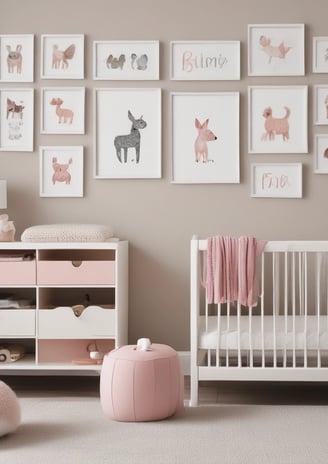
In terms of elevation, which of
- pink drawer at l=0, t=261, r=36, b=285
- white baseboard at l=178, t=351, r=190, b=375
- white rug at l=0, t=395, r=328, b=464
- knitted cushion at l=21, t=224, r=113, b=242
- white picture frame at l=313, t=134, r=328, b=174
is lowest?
white rug at l=0, t=395, r=328, b=464

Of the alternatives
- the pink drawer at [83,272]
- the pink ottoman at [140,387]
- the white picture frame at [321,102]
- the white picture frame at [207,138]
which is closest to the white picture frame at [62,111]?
the white picture frame at [207,138]

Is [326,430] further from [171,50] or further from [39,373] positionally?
[171,50]

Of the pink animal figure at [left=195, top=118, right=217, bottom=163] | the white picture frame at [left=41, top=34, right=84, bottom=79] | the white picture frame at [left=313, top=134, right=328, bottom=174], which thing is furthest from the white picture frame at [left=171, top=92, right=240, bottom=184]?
the white picture frame at [left=41, top=34, right=84, bottom=79]

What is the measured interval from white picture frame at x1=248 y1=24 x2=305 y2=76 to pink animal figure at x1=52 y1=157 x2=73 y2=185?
1070mm

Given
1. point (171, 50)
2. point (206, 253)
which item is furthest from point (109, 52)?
point (206, 253)

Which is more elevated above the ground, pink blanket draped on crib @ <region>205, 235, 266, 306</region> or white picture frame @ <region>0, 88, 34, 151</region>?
white picture frame @ <region>0, 88, 34, 151</region>

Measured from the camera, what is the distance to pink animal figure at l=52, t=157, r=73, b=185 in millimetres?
3926

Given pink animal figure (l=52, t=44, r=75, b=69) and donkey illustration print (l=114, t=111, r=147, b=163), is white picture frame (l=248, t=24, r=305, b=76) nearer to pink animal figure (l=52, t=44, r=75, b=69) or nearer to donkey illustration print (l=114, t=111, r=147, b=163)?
donkey illustration print (l=114, t=111, r=147, b=163)

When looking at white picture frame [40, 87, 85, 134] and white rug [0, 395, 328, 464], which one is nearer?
white rug [0, 395, 328, 464]

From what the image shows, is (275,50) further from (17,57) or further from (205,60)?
(17,57)

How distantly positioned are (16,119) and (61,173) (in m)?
0.37

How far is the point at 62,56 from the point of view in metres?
3.92

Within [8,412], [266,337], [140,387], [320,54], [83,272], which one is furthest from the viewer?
[320,54]

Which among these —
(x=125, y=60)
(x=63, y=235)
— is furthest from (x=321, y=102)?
(x=63, y=235)
